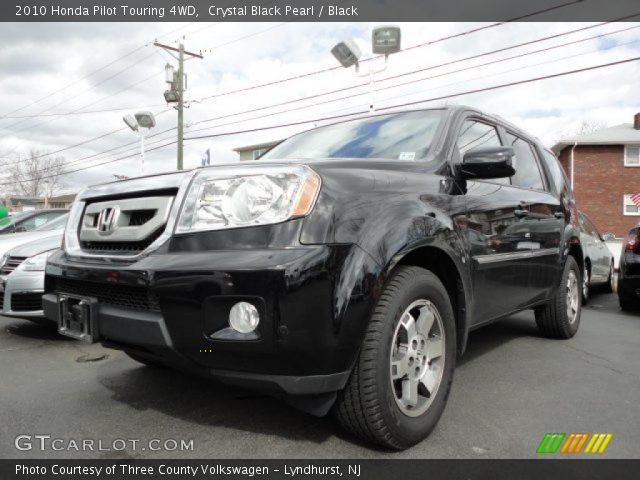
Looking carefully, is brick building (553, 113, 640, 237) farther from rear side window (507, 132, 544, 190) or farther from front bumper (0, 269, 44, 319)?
front bumper (0, 269, 44, 319)

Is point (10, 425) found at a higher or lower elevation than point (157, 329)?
lower

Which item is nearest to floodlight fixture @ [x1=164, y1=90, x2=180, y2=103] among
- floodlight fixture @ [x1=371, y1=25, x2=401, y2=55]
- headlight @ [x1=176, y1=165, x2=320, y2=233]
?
floodlight fixture @ [x1=371, y1=25, x2=401, y2=55]

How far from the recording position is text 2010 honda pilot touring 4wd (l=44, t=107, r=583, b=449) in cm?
186

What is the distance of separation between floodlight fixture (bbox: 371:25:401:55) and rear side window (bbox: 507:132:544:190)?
9835mm

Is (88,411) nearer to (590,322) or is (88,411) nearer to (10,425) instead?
(10,425)

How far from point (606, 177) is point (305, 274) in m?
30.1

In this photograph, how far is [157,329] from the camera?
6.46 feet

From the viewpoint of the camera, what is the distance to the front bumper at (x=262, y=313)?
1.81 m

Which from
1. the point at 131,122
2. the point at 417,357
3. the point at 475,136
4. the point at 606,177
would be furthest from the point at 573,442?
the point at 606,177

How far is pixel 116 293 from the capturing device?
2172 millimetres

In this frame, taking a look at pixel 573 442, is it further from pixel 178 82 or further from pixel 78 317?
pixel 178 82

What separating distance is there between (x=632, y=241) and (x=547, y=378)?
3.61 metres

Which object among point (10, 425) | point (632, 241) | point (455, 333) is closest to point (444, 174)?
point (455, 333)
